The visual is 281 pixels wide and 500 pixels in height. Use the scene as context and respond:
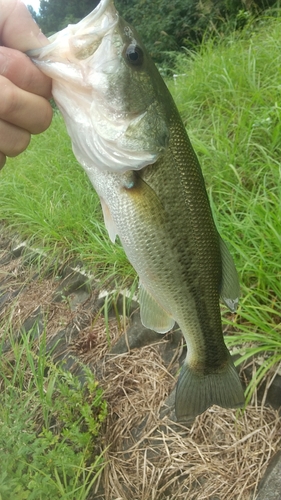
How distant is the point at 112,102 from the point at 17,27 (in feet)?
1.05

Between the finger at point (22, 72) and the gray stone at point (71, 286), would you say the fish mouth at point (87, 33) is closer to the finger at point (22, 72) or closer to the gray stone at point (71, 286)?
the finger at point (22, 72)

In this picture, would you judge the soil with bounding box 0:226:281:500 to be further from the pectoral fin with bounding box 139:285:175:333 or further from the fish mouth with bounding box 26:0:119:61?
the fish mouth with bounding box 26:0:119:61

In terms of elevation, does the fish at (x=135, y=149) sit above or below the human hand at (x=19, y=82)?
below

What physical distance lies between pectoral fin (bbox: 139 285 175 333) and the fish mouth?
0.76m

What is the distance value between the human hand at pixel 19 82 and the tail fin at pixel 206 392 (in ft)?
3.15

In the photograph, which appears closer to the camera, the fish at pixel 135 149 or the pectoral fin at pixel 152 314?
the fish at pixel 135 149

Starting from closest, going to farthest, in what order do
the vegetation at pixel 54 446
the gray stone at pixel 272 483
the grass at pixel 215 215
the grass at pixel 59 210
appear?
the gray stone at pixel 272 483 → the vegetation at pixel 54 446 → the grass at pixel 215 215 → the grass at pixel 59 210

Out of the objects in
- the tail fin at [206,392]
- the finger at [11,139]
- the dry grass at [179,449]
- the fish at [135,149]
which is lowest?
the dry grass at [179,449]

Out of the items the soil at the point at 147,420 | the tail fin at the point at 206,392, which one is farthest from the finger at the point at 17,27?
the soil at the point at 147,420

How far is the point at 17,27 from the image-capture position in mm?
1071

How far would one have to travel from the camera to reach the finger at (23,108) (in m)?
1.04

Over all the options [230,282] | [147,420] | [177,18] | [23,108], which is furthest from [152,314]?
[177,18]

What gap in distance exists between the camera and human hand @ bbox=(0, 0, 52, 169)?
3.43 ft

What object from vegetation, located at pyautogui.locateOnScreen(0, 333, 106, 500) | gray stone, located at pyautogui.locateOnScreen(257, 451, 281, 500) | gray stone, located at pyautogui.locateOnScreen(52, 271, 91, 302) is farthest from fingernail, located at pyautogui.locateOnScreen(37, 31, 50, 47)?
gray stone, located at pyautogui.locateOnScreen(52, 271, 91, 302)
